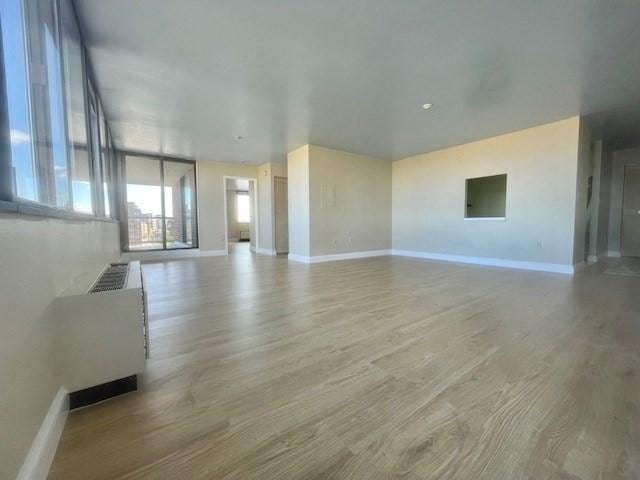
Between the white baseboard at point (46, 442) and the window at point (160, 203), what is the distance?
6.21m

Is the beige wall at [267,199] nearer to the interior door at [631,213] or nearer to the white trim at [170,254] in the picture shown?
the white trim at [170,254]

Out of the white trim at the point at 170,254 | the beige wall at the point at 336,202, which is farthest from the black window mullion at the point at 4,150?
the white trim at the point at 170,254

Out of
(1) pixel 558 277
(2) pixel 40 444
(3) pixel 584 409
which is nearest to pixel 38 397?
(2) pixel 40 444

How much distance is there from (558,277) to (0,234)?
220 inches

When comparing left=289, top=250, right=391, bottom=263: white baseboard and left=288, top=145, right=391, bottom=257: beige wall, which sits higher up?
left=288, top=145, right=391, bottom=257: beige wall

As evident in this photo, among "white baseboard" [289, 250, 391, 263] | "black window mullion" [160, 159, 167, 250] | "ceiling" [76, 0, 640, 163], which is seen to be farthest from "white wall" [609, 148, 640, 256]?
"black window mullion" [160, 159, 167, 250]

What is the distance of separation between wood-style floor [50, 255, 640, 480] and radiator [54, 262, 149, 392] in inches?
6.1

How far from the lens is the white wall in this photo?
612cm

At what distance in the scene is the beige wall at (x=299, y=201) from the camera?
5613 millimetres

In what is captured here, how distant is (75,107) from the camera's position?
2096 mm

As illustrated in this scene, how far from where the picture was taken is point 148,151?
20.0ft

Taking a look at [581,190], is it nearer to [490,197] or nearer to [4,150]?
[490,197]

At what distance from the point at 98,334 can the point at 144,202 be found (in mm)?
6187

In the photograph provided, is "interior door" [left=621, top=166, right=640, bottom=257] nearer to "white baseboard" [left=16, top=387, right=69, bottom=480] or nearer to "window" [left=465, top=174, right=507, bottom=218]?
"window" [left=465, top=174, right=507, bottom=218]
